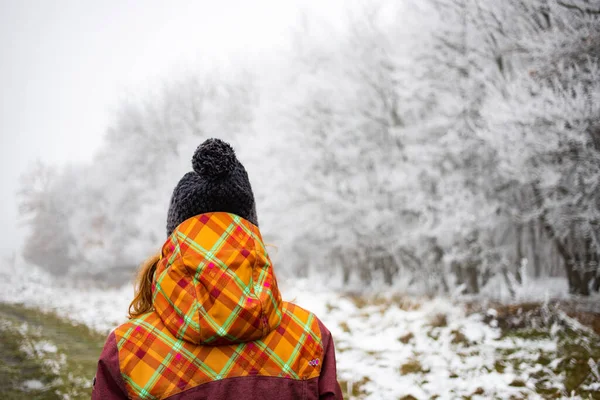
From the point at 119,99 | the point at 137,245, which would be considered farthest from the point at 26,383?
the point at 119,99

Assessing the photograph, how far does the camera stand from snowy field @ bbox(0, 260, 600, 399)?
3904 millimetres

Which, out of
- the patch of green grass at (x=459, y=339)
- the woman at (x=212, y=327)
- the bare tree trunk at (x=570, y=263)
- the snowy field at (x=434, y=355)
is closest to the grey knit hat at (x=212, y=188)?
the woman at (x=212, y=327)

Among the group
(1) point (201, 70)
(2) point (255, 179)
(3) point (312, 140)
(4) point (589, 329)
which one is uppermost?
(1) point (201, 70)

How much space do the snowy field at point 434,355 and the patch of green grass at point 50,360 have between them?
49 centimetres

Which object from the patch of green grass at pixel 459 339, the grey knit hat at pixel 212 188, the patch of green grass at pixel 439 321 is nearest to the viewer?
the grey knit hat at pixel 212 188

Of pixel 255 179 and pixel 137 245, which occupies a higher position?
pixel 255 179

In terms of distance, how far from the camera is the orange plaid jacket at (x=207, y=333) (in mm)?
1227

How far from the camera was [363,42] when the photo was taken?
12172 mm

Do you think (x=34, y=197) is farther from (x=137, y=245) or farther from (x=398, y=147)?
(x=398, y=147)

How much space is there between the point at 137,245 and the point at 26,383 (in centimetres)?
1668

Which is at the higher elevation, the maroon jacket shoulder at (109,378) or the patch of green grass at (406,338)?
the maroon jacket shoulder at (109,378)

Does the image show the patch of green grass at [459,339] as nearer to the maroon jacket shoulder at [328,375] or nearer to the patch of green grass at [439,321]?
the patch of green grass at [439,321]

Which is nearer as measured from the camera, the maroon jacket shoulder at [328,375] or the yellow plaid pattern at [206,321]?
the yellow plaid pattern at [206,321]

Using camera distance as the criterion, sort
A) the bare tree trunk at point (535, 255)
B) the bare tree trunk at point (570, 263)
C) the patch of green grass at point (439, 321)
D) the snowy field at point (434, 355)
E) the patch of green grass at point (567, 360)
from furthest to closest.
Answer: the bare tree trunk at point (535, 255) → the bare tree trunk at point (570, 263) → the patch of green grass at point (439, 321) → the snowy field at point (434, 355) → the patch of green grass at point (567, 360)
